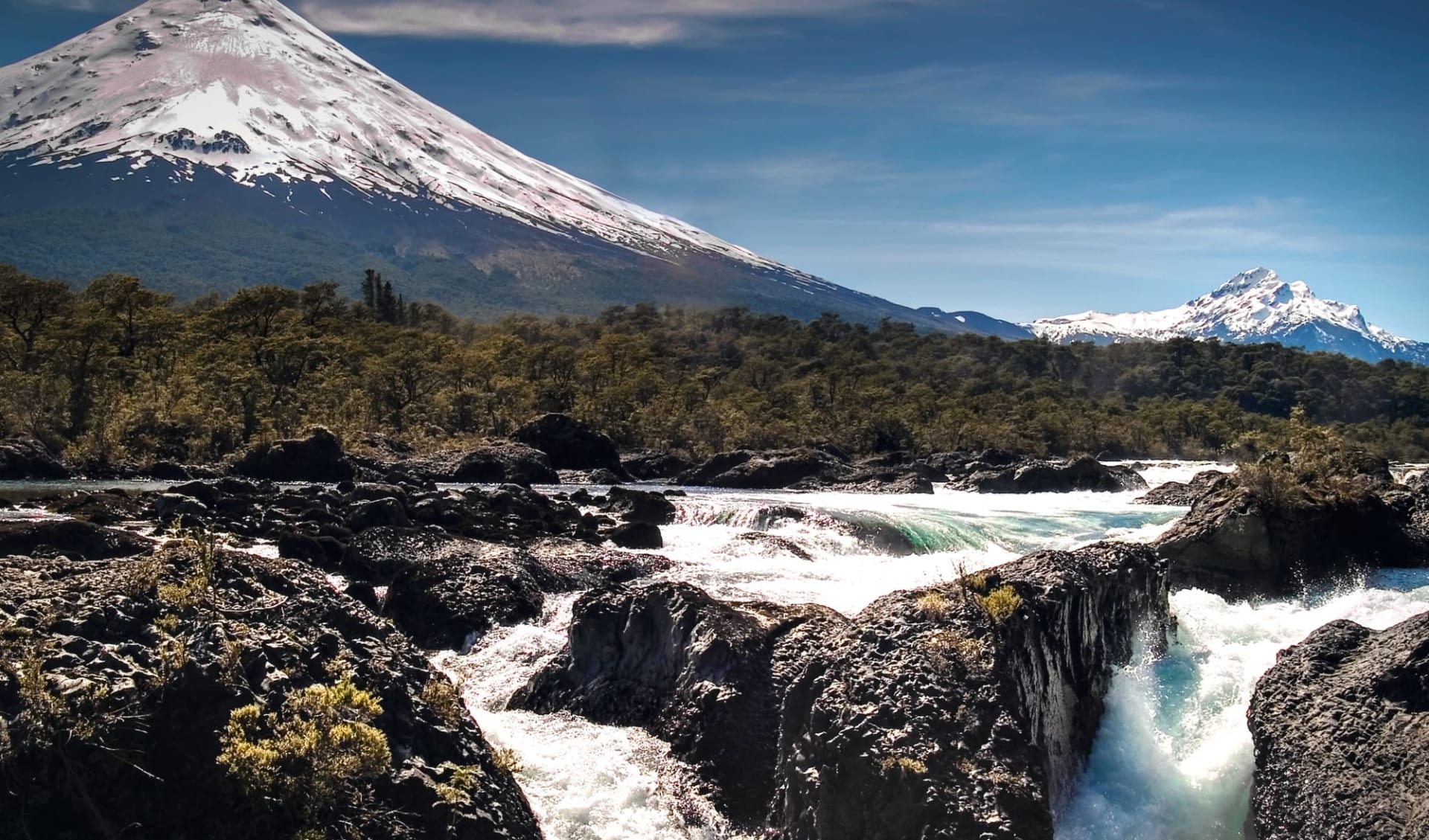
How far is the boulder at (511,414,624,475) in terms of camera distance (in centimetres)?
4378

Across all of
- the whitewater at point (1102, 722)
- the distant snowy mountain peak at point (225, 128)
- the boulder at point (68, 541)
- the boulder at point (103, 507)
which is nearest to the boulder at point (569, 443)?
the boulder at point (103, 507)

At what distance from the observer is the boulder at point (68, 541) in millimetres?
13188

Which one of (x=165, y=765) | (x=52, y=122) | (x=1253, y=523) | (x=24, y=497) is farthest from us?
(x=52, y=122)

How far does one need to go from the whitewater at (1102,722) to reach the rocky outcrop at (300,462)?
17.9m

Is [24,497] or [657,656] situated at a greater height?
[657,656]

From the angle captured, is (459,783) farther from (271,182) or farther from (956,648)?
(271,182)

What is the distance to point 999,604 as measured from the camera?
7602 mm

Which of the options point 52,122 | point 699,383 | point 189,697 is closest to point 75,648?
point 189,697

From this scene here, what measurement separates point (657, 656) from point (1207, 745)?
15.8 feet

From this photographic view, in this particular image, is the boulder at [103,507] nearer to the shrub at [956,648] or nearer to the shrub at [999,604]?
the shrub at [956,648]

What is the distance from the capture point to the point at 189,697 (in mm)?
5574

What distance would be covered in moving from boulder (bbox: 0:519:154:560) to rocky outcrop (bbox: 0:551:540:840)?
789cm

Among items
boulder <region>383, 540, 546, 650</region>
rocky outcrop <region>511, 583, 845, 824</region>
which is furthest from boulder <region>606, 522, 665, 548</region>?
rocky outcrop <region>511, 583, 845, 824</region>

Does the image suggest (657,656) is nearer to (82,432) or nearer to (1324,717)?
(1324,717)
